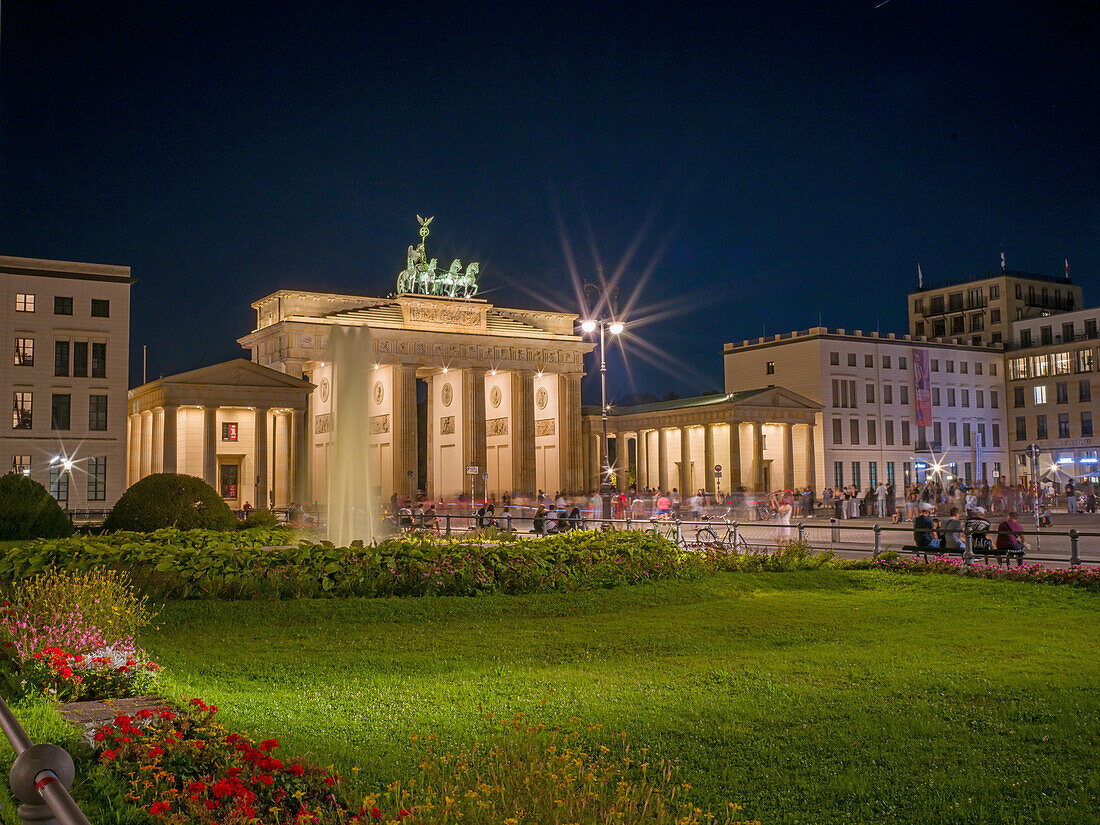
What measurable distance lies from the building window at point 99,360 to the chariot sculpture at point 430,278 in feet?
83.6

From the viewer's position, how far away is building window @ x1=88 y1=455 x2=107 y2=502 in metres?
56.4

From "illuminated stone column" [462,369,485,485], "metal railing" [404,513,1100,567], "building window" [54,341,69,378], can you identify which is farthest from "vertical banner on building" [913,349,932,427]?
"building window" [54,341,69,378]

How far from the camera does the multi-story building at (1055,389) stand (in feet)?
280

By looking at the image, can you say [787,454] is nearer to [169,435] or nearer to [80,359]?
[169,435]

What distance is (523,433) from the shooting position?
8012cm

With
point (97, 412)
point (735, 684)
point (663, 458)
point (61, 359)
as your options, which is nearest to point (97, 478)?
point (97, 412)

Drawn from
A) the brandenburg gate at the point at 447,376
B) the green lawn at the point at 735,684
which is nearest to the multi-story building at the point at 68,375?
the brandenburg gate at the point at 447,376

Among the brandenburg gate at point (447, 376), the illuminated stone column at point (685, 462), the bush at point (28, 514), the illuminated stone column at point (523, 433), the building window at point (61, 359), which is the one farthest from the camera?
the illuminated stone column at point (685, 462)

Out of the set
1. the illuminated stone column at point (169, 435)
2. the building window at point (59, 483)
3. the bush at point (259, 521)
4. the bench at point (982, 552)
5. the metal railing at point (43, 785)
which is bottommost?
the bench at point (982, 552)

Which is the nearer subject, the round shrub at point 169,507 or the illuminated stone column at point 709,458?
the round shrub at point 169,507

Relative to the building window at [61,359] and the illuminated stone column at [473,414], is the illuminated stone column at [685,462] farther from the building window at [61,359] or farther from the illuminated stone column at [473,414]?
the building window at [61,359]

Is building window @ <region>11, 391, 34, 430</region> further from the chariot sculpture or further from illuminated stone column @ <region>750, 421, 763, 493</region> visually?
illuminated stone column @ <region>750, 421, 763, 493</region>

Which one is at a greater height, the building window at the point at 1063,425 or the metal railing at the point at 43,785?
the building window at the point at 1063,425

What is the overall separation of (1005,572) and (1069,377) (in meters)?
76.3
